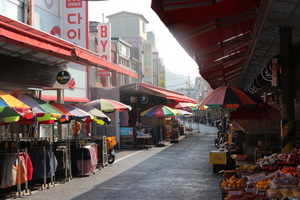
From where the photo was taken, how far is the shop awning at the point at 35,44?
37.1 ft

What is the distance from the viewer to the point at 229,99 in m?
14.1

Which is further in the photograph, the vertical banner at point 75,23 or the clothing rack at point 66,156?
the vertical banner at point 75,23

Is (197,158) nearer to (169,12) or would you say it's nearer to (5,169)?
(5,169)

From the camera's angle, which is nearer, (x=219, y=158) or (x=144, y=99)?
(x=219, y=158)

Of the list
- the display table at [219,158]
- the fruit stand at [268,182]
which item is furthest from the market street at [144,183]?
the fruit stand at [268,182]

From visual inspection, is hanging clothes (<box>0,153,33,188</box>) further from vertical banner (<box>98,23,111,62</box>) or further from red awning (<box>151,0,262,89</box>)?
vertical banner (<box>98,23,111,62</box>)

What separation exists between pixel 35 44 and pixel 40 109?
6.24 ft

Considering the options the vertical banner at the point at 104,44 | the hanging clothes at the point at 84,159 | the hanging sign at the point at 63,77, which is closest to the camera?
the hanging clothes at the point at 84,159

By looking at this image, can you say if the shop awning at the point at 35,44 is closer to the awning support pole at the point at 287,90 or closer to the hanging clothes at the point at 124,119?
the awning support pole at the point at 287,90

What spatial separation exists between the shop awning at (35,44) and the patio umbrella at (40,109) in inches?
57.6

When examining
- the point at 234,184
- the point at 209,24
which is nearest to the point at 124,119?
the point at 209,24

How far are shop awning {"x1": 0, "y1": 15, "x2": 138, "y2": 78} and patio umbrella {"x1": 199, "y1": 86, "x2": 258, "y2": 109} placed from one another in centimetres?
460

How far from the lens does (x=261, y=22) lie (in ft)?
34.2

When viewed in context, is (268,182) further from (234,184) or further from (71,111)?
(71,111)
